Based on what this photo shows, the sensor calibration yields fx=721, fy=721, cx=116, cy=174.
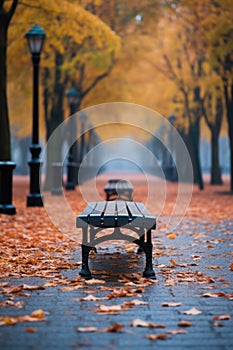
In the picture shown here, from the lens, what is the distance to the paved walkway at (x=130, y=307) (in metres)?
4.95

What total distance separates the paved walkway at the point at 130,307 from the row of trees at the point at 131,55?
914 cm

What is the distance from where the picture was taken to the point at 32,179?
18234 millimetres

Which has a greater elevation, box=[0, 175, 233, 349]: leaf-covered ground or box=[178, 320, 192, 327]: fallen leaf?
box=[0, 175, 233, 349]: leaf-covered ground

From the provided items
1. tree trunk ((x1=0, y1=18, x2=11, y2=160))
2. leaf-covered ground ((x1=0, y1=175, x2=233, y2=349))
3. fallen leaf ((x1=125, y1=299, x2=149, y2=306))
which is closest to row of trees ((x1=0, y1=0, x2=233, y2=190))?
tree trunk ((x1=0, y1=18, x2=11, y2=160))

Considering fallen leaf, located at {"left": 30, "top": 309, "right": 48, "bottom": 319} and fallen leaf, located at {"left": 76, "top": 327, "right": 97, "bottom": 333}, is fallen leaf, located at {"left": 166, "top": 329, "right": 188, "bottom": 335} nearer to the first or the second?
fallen leaf, located at {"left": 76, "top": 327, "right": 97, "bottom": 333}

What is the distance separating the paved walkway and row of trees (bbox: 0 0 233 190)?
30.0 ft

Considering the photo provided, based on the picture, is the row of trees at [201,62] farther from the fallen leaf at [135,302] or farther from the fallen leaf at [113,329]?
the fallen leaf at [113,329]

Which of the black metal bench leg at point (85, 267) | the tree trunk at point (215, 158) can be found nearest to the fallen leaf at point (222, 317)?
the black metal bench leg at point (85, 267)

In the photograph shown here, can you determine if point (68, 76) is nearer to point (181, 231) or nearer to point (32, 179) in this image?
point (32, 179)

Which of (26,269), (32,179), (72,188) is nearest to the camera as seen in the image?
(26,269)

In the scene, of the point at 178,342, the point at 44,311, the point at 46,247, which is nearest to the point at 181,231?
the point at 46,247

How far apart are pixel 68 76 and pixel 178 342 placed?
88.6 ft

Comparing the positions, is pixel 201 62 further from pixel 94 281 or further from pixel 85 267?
pixel 94 281

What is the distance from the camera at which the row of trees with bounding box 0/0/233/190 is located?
20.2 m
